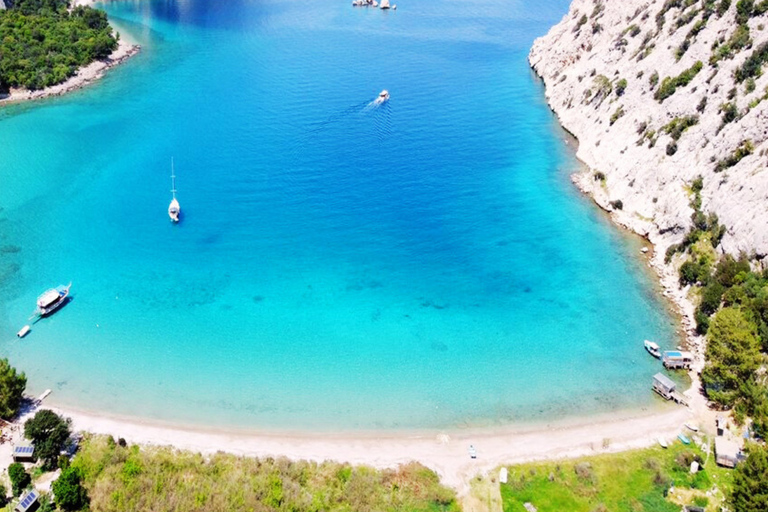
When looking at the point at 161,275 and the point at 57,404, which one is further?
the point at 161,275

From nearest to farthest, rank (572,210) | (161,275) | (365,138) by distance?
(161,275)
(572,210)
(365,138)

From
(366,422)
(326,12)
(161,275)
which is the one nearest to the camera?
(366,422)

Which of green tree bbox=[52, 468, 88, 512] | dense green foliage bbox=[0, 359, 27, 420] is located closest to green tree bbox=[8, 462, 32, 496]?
green tree bbox=[52, 468, 88, 512]

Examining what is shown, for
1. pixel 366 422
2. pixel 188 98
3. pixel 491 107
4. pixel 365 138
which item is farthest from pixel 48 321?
pixel 491 107

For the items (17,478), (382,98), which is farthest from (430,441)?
(382,98)

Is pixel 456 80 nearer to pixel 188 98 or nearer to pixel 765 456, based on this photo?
pixel 188 98

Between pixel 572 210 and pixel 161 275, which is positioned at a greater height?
pixel 572 210

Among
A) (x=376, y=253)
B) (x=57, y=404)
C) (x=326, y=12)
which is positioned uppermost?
(x=326, y=12)
